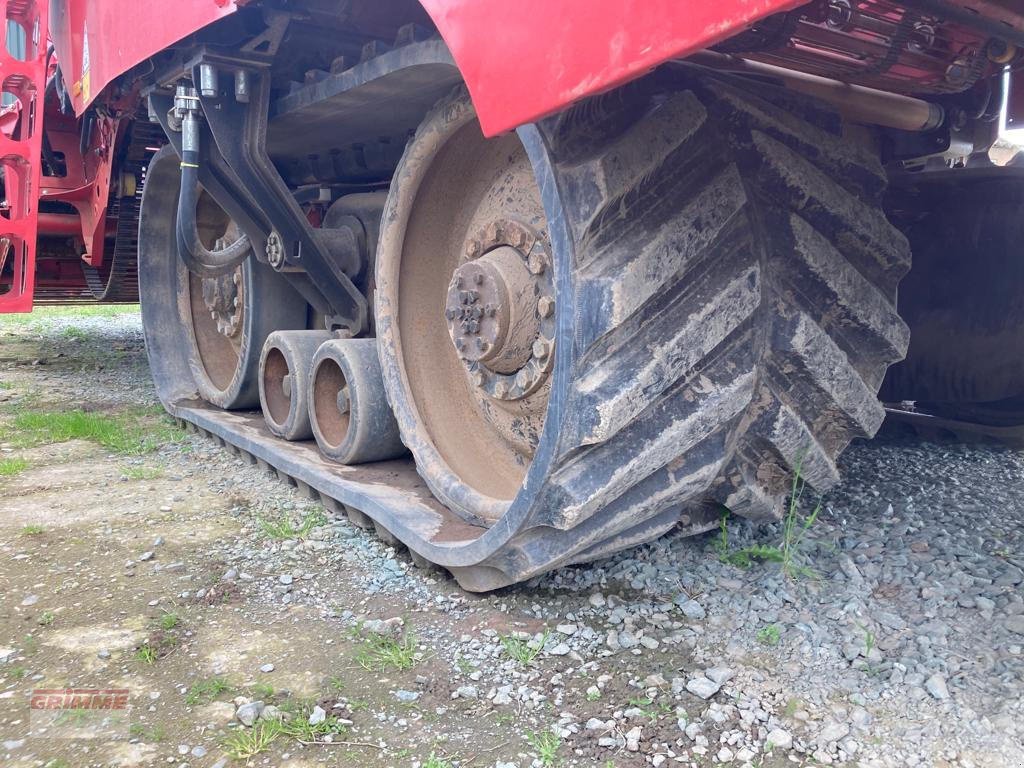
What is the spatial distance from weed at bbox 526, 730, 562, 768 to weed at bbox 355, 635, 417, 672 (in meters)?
0.34

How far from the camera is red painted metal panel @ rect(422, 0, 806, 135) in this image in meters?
0.95

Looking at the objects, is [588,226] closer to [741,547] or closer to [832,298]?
[832,298]

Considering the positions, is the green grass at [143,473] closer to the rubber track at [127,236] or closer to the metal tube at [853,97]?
the rubber track at [127,236]

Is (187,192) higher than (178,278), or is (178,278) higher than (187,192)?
(187,192)

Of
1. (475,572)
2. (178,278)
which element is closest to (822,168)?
(475,572)

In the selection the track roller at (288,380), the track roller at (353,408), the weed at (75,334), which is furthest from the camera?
the weed at (75,334)

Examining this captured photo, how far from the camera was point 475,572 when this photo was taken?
1944 millimetres

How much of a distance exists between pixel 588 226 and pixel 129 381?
14.3ft

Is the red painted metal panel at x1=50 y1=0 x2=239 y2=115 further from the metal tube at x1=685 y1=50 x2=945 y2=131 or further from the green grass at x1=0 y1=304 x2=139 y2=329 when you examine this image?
the green grass at x1=0 y1=304 x2=139 y2=329

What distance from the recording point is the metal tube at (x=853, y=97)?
1.36m

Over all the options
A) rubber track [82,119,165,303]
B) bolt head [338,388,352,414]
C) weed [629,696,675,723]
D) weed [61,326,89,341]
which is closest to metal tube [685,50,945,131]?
weed [629,696,675,723]

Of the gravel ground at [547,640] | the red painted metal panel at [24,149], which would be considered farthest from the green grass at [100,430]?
the gravel ground at [547,640]

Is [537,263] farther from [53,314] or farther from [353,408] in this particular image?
[53,314]

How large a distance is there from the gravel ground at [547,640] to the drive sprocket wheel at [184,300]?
1.23 m
